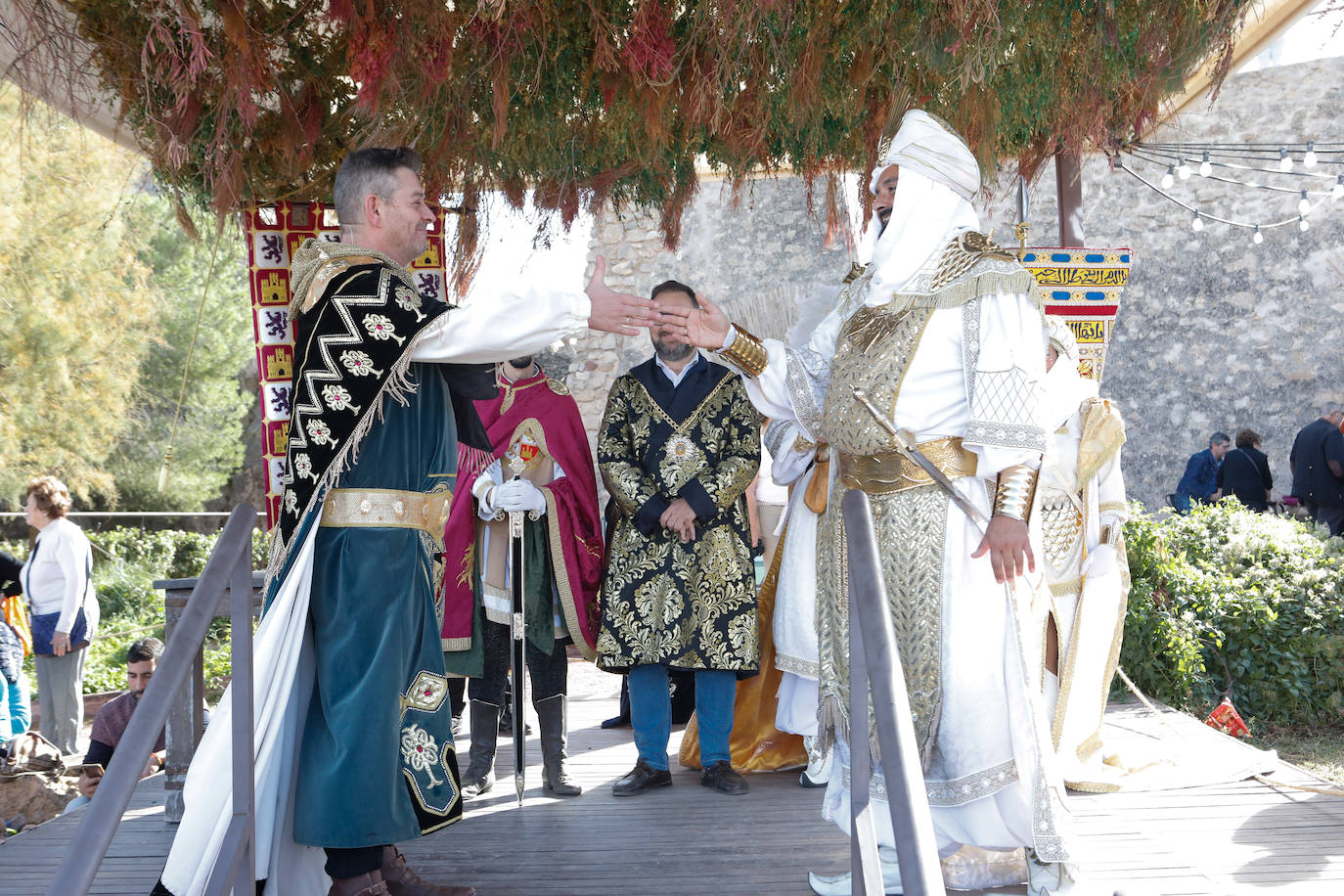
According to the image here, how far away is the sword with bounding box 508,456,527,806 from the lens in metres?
4.11

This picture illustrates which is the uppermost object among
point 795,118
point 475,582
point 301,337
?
point 795,118

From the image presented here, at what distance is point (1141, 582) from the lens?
21.8 ft

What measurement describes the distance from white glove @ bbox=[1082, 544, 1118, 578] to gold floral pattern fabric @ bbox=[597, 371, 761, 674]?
1395mm

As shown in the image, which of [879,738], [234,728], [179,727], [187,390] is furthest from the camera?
[187,390]

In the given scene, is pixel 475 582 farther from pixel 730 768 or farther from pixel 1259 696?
pixel 1259 696

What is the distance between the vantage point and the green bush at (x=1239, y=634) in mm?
6441

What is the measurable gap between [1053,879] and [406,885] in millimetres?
1699

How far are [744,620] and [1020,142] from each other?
2196mm

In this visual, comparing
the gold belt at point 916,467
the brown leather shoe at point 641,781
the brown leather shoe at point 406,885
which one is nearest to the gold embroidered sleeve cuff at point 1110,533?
the gold belt at point 916,467

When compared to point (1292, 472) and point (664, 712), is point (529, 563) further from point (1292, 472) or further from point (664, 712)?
point (1292, 472)

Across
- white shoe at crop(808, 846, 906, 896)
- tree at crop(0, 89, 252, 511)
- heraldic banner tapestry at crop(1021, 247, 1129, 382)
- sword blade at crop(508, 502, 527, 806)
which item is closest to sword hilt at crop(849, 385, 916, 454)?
white shoe at crop(808, 846, 906, 896)

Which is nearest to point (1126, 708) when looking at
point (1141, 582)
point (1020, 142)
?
point (1141, 582)

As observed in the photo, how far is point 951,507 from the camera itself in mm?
3031

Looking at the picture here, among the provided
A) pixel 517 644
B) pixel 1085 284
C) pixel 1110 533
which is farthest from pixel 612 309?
pixel 1085 284
